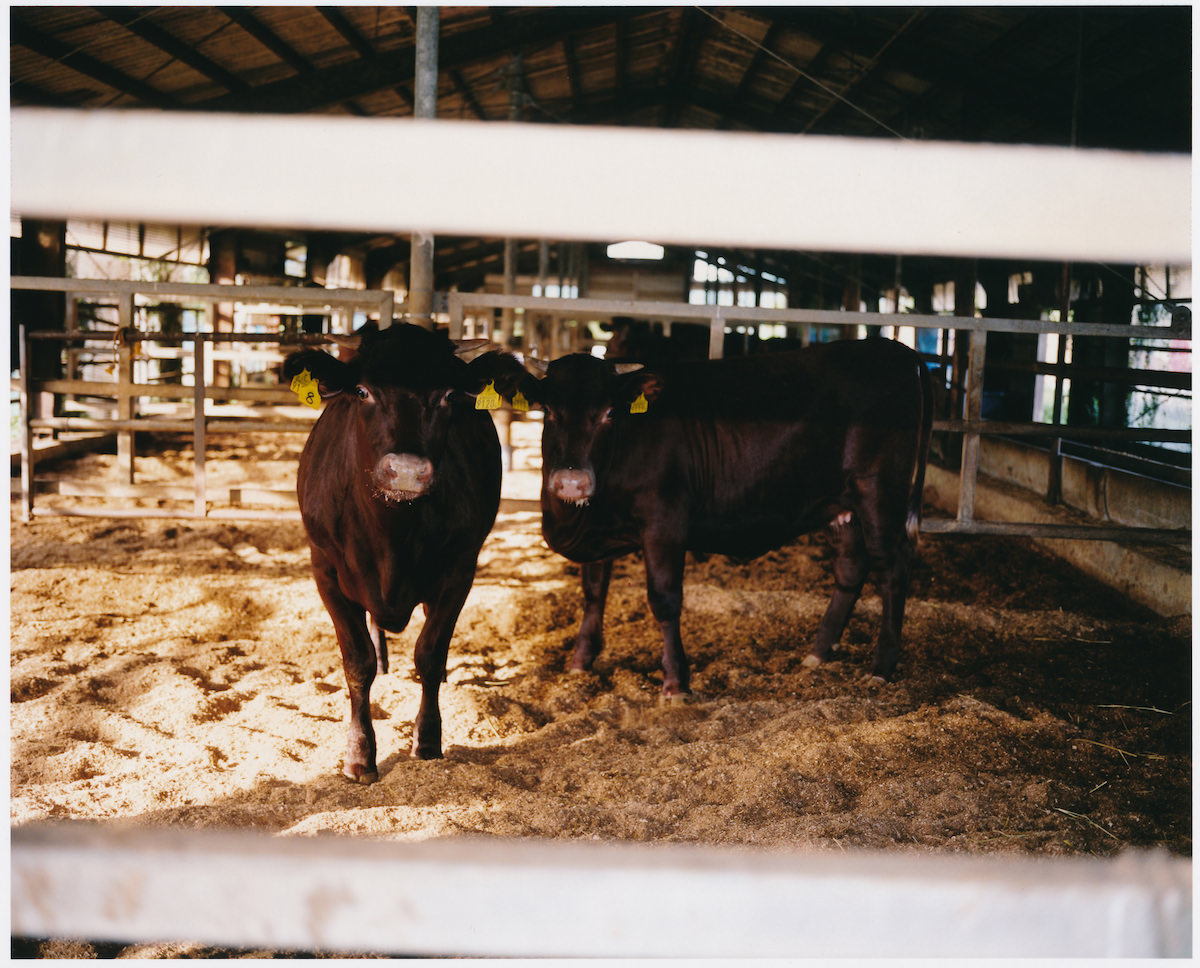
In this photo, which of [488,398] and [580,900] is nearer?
[580,900]

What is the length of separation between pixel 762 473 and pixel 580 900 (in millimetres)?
4226

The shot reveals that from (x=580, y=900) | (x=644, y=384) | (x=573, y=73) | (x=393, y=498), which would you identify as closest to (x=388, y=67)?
(x=573, y=73)

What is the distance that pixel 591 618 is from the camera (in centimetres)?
460

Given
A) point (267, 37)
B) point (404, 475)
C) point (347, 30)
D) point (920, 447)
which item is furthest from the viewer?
point (347, 30)

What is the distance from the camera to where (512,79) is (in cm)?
1131

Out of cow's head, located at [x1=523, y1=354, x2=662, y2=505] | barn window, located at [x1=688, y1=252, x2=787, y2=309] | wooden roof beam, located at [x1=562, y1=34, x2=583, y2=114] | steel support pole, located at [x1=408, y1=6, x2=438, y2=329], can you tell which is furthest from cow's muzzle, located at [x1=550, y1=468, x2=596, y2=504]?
barn window, located at [x1=688, y1=252, x2=787, y2=309]

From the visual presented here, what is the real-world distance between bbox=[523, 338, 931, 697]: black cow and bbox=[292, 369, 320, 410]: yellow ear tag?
1193 mm

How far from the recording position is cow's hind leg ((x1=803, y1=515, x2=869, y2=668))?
4.65 meters

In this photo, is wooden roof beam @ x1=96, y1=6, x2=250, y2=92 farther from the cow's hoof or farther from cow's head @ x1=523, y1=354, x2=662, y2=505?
the cow's hoof

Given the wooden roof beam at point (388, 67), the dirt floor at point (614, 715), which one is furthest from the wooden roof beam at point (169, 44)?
the dirt floor at point (614, 715)

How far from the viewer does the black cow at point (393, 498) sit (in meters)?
3.20

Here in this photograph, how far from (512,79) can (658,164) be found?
11.3 meters

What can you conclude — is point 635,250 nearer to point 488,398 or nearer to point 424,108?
point 424,108

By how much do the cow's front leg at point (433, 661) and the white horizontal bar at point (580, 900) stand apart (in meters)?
2.90
